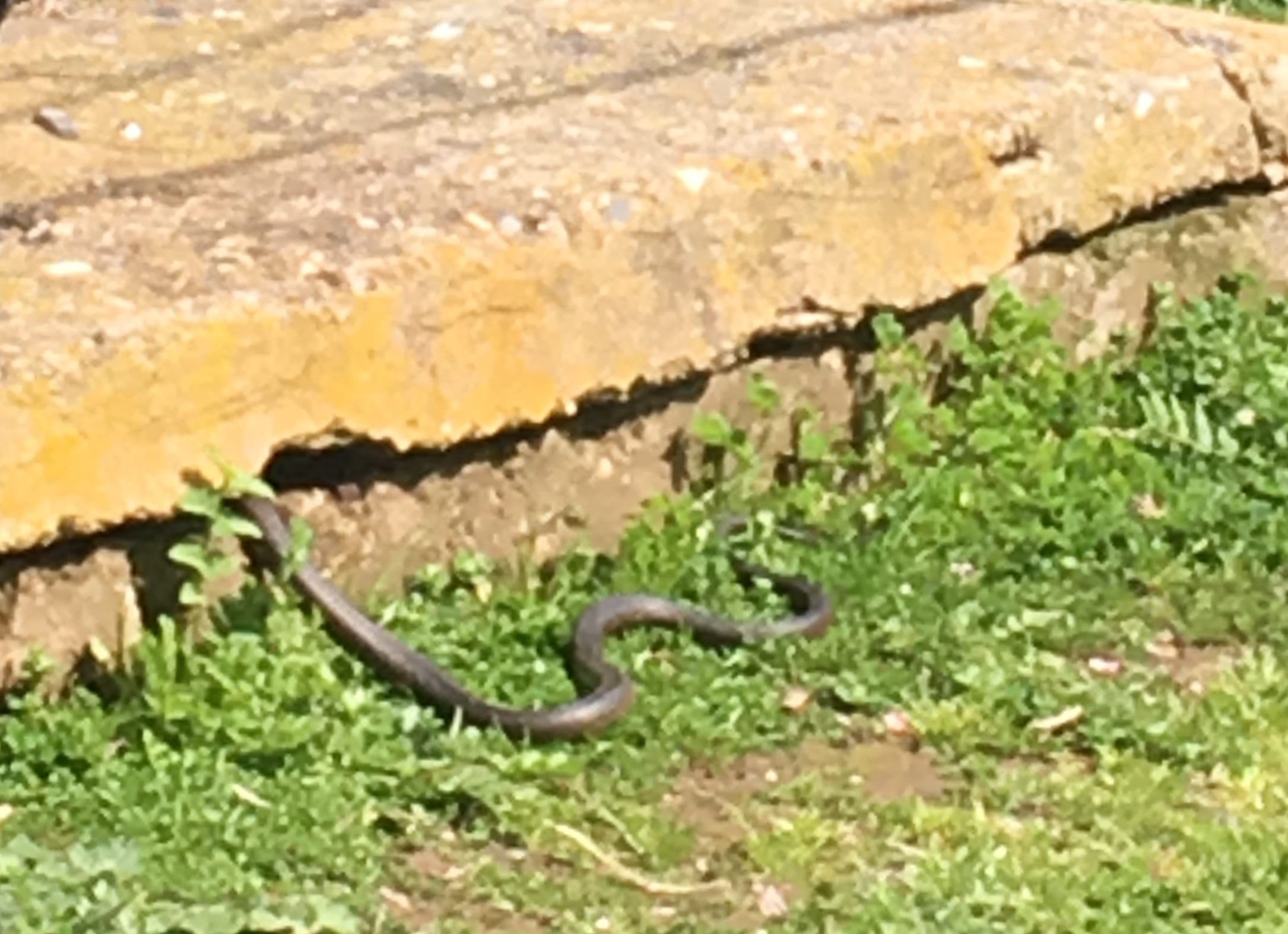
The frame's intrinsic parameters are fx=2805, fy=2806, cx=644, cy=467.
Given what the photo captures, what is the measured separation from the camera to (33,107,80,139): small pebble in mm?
5516

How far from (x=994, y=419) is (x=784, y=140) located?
85 cm

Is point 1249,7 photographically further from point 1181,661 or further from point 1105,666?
point 1105,666

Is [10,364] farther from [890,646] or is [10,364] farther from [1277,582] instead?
[1277,582]

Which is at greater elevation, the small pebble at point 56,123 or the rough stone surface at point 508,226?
the small pebble at point 56,123

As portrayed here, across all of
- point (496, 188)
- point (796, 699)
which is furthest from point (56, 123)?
point (796, 699)

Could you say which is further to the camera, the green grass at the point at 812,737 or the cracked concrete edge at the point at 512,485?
the cracked concrete edge at the point at 512,485

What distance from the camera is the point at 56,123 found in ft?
18.2

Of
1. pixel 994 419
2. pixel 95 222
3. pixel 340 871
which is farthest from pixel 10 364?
pixel 994 419

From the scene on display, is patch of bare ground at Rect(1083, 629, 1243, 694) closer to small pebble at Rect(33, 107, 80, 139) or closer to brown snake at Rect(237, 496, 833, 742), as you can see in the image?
brown snake at Rect(237, 496, 833, 742)

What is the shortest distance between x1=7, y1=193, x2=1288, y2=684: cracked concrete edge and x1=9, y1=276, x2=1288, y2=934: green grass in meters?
0.07

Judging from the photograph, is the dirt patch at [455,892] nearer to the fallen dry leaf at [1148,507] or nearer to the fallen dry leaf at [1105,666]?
the fallen dry leaf at [1105,666]

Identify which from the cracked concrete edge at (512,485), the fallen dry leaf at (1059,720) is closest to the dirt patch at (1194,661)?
the fallen dry leaf at (1059,720)

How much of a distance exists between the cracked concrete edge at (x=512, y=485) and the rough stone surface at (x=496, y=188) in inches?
5.5

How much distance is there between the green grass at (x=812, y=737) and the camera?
4398 millimetres
